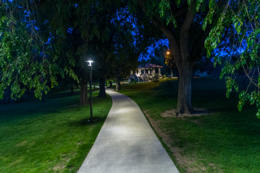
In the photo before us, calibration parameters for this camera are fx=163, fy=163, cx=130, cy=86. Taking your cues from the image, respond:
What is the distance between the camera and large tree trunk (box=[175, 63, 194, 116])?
383 inches

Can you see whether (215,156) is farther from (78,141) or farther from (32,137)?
(32,137)

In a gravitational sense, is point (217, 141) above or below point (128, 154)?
above

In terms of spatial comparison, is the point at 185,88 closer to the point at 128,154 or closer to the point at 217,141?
the point at 217,141

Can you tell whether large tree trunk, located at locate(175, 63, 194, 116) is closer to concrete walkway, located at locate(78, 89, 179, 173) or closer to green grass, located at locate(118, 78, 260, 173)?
green grass, located at locate(118, 78, 260, 173)

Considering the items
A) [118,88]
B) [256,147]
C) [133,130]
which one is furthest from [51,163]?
[118,88]

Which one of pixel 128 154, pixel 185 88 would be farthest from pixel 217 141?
pixel 185 88

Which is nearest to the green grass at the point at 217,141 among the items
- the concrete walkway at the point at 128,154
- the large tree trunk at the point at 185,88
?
the concrete walkway at the point at 128,154

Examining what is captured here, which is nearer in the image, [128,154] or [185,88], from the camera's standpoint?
[128,154]

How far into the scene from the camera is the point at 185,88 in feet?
32.3

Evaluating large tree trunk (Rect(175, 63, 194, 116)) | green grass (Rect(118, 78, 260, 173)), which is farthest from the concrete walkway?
large tree trunk (Rect(175, 63, 194, 116))

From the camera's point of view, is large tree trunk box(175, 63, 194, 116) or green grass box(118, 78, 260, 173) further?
large tree trunk box(175, 63, 194, 116)

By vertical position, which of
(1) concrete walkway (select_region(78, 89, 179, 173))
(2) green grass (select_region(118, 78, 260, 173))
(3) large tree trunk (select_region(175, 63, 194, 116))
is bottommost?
(1) concrete walkway (select_region(78, 89, 179, 173))

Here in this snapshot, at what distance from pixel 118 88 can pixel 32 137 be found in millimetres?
28456

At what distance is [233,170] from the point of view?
13.1 feet
